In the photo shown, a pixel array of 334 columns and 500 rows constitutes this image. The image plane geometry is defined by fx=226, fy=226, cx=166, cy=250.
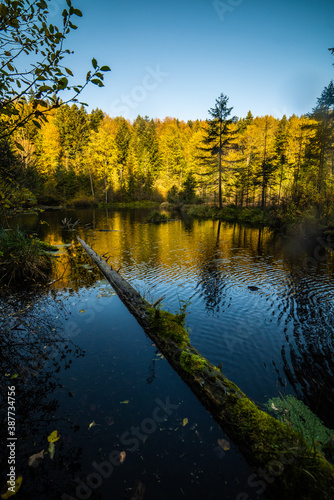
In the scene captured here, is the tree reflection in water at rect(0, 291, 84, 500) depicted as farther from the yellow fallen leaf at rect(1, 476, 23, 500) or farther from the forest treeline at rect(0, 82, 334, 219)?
the forest treeline at rect(0, 82, 334, 219)

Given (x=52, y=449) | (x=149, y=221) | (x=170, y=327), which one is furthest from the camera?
(x=149, y=221)

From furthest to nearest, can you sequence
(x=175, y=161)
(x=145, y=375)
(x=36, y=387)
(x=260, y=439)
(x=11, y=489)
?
(x=175, y=161)
(x=145, y=375)
(x=36, y=387)
(x=260, y=439)
(x=11, y=489)

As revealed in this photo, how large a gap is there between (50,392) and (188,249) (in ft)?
41.4

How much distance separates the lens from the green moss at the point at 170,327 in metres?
4.64

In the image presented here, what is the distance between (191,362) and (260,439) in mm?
1474

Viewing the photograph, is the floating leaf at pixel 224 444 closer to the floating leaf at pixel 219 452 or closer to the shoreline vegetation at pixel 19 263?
the floating leaf at pixel 219 452

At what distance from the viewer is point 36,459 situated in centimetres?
276

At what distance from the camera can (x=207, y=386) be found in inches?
138

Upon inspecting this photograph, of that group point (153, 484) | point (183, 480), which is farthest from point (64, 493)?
point (183, 480)

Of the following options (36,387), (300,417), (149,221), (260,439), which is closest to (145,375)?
(36,387)

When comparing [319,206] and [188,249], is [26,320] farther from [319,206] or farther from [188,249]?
[319,206]

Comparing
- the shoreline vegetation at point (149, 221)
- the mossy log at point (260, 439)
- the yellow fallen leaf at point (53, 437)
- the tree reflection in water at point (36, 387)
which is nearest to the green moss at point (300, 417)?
the mossy log at point (260, 439)

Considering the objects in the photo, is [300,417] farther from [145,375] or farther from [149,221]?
[149,221]

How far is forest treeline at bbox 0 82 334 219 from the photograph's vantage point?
1368 inches
